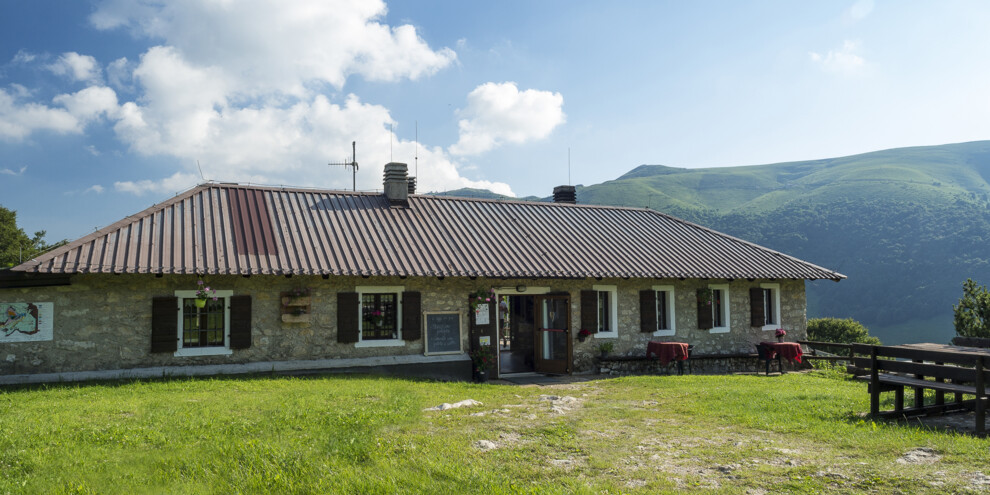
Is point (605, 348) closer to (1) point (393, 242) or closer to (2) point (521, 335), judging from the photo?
(2) point (521, 335)

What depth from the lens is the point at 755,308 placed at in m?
17.6

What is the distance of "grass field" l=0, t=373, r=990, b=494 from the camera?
17.2ft

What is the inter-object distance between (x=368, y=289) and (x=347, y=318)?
0.79 meters

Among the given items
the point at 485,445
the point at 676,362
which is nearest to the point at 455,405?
the point at 485,445

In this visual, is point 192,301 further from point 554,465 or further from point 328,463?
point 554,465

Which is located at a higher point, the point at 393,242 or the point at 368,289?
the point at 393,242

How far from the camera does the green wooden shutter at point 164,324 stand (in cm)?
1184

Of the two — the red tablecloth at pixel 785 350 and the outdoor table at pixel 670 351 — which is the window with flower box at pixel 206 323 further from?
the red tablecloth at pixel 785 350

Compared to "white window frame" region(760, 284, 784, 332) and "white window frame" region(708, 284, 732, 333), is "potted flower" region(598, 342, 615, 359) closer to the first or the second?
"white window frame" region(708, 284, 732, 333)

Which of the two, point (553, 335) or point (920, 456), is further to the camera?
point (553, 335)

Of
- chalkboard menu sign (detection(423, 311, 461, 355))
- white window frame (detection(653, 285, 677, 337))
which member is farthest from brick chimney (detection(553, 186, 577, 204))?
chalkboard menu sign (detection(423, 311, 461, 355))

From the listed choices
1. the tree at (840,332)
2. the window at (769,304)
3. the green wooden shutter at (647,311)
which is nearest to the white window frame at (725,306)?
the window at (769,304)

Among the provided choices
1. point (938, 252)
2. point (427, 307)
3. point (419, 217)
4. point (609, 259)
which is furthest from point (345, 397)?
point (938, 252)

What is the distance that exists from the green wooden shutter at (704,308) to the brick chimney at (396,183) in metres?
8.34
